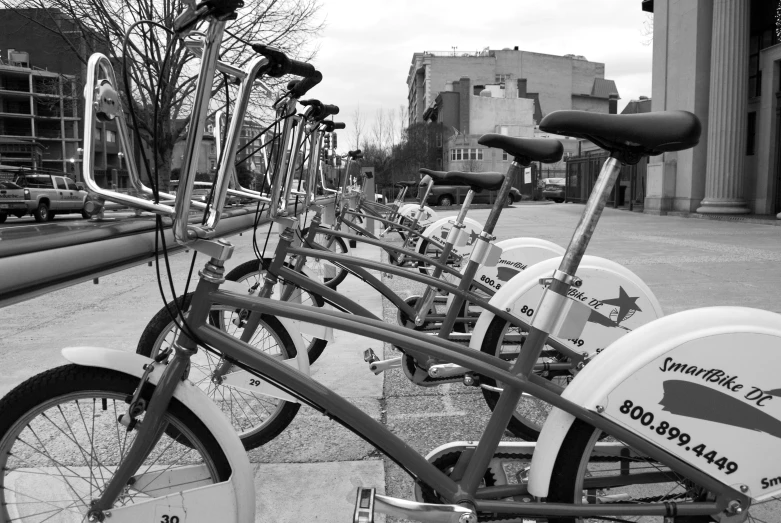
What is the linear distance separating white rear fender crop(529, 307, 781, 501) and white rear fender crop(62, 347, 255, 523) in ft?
2.68

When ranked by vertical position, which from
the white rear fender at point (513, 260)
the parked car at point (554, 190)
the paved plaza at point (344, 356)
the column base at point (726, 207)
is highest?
the parked car at point (554, 190)

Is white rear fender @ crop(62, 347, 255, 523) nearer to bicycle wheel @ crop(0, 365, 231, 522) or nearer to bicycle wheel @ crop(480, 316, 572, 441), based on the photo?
bicycle wheel @ crop(0, 365, 231, 522)

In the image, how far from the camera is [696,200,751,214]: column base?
1667cm

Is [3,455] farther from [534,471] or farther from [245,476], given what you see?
[534,471]

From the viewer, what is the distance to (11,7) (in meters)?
12.3

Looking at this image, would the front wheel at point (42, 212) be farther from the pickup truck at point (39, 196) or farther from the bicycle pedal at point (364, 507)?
the bicycle pedal at point (364, 507)

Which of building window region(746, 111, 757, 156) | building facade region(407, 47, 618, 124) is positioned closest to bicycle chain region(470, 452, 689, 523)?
building window region(746, 111, 757, 156)

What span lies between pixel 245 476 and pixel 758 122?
18718 millimetres

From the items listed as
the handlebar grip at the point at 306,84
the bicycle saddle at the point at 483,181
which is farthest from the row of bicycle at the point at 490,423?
the bicycle saddle at the point at 483,181

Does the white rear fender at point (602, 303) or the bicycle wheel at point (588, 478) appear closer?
the bicycle wheel at point (588, 478)

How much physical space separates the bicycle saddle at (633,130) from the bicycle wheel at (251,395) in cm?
151

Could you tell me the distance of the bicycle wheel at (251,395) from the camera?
279cm

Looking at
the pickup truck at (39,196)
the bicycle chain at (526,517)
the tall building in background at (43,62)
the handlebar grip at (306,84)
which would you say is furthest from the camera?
the pickup truck at (39,196)

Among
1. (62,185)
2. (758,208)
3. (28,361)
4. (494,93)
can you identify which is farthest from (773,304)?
(494,93)
